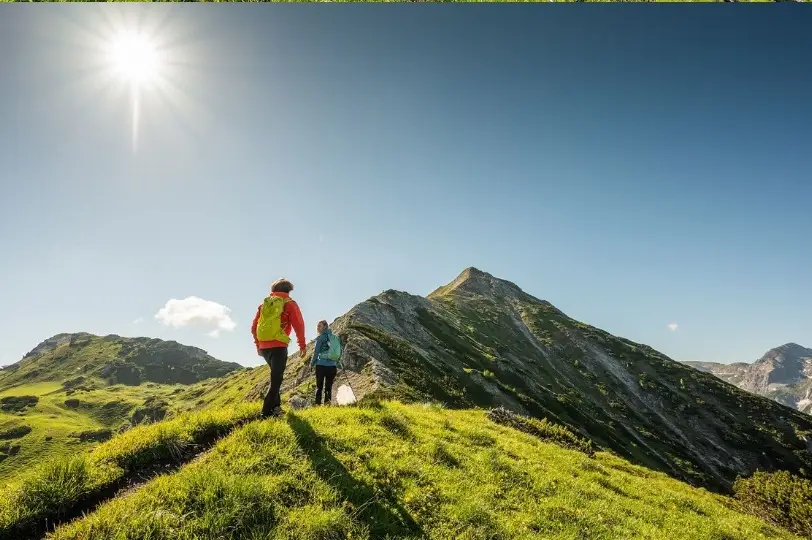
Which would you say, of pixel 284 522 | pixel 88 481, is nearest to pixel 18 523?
pixel 88 481

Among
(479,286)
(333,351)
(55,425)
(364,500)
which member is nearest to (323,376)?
(333,351)

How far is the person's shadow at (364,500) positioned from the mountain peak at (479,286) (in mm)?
127670

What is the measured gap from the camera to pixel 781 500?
102 feet

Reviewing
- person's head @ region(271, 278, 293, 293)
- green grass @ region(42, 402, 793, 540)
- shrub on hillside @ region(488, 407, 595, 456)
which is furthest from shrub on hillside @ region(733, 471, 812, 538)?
person's head @ region(271, 278, 293, 293)

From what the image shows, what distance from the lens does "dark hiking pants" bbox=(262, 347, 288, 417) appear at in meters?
11.4

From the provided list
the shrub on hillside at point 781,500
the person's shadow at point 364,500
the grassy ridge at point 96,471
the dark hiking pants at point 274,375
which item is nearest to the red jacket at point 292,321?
the dark hiking pants at point 274,375

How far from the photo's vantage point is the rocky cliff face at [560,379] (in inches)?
1553

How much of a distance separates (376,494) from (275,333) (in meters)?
5.03

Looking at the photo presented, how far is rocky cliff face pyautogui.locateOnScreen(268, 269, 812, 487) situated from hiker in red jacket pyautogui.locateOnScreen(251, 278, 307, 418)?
14.4 metres

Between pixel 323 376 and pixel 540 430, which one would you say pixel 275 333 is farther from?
pixel 540 430

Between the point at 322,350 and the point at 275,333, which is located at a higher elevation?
the point at 275,333

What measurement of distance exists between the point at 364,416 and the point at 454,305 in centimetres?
10214

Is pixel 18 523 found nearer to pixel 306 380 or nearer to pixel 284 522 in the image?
pixel 284 522

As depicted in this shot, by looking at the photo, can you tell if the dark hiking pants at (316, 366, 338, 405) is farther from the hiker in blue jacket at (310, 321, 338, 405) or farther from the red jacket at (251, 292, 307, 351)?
the red jacket at (251, 292, 307, 351)
